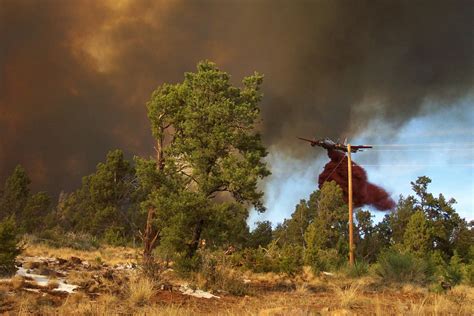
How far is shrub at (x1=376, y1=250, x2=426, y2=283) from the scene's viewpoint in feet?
63.4

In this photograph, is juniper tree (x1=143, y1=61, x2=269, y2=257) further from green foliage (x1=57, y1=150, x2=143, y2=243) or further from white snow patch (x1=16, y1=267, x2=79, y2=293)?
green foliage (x1=57, y1=150, x2=143, y2=243)

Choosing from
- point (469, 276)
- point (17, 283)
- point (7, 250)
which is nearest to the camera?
point (17, 283)

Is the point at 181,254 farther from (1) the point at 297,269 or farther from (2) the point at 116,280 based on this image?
(1) the point at 297,269

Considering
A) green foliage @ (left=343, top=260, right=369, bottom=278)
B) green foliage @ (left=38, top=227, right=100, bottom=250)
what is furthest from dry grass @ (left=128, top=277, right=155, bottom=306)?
green foliage @ (left=38, top=227, right=100, bottom=250)

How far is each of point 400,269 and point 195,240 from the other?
31.9 ft

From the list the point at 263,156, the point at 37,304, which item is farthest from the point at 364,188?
the point at 37,304

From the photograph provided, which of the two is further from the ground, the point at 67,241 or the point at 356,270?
the point at 67,241

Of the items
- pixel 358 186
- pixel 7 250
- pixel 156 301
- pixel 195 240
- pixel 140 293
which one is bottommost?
pixel 156 301

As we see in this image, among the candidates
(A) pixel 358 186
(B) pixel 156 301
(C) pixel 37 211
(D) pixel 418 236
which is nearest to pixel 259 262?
(B) pixel 156 301

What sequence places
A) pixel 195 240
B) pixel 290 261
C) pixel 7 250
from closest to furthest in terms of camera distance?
pixel 7 250 < pixel 195 240 < pixel 290 261

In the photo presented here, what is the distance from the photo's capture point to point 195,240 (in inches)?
618

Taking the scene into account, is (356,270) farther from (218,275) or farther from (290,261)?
(218,275)

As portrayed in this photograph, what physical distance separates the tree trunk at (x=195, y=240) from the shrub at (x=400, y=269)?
29.5ft

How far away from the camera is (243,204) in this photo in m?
16.2
